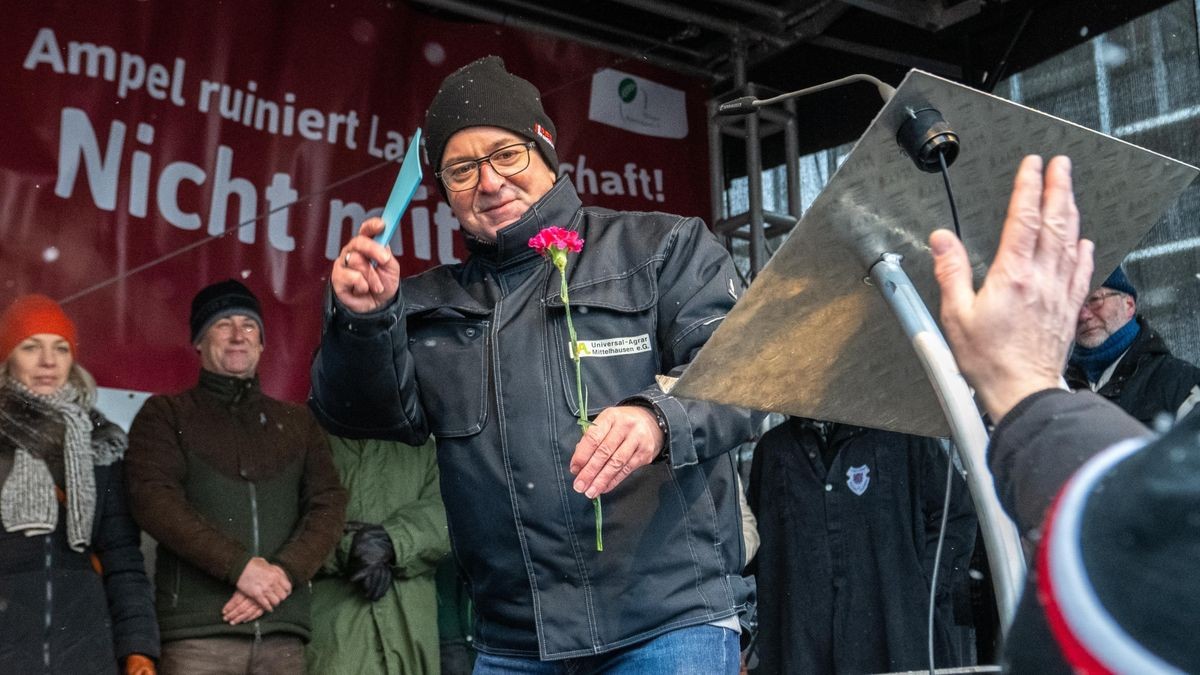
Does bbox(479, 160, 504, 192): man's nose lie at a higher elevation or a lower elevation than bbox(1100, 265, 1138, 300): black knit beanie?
higher

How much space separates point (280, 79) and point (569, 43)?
4.74ft

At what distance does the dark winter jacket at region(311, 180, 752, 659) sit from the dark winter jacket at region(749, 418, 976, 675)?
257 cm

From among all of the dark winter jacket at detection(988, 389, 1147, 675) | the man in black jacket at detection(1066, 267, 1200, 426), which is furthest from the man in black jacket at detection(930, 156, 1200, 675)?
the man in black jacket at detection(1066, 267, 1200, 426)

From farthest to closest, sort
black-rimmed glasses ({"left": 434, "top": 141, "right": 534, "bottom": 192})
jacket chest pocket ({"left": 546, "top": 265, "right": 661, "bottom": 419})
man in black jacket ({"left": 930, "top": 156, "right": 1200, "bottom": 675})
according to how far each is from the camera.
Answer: black-rimmed glasses ({"left": 434, "top": 141, "right": 534, "bottom": 192})
jacket chest pocket ({"left": 546, "top": 265, "right": 661, "bottom": 419})
man in black jacket ({"left": 930, "top": 156, "right": 1200, "bottom": 675})

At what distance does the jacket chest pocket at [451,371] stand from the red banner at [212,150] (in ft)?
9.51

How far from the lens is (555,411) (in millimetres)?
2371

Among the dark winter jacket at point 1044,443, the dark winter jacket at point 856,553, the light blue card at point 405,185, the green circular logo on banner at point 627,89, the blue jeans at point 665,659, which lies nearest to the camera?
the dark winter jacket at point 1044,443

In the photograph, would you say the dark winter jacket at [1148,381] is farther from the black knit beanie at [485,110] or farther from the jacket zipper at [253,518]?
the jacket zipper at [253,518]

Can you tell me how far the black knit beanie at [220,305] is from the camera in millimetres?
4957

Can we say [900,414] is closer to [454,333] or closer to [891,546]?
[454,333]

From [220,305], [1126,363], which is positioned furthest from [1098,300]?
[220,305]

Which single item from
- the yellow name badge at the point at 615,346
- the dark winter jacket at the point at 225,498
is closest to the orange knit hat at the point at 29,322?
the dark winter jacket at the point at 225,498

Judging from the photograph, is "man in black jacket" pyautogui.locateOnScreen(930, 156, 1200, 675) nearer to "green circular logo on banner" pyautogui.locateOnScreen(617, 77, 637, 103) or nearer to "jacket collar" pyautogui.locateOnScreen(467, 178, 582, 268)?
"jacket collar" pyautogui.locateOnScreen(467, 178, 582, 268)

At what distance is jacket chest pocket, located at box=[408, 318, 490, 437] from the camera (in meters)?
2.44
